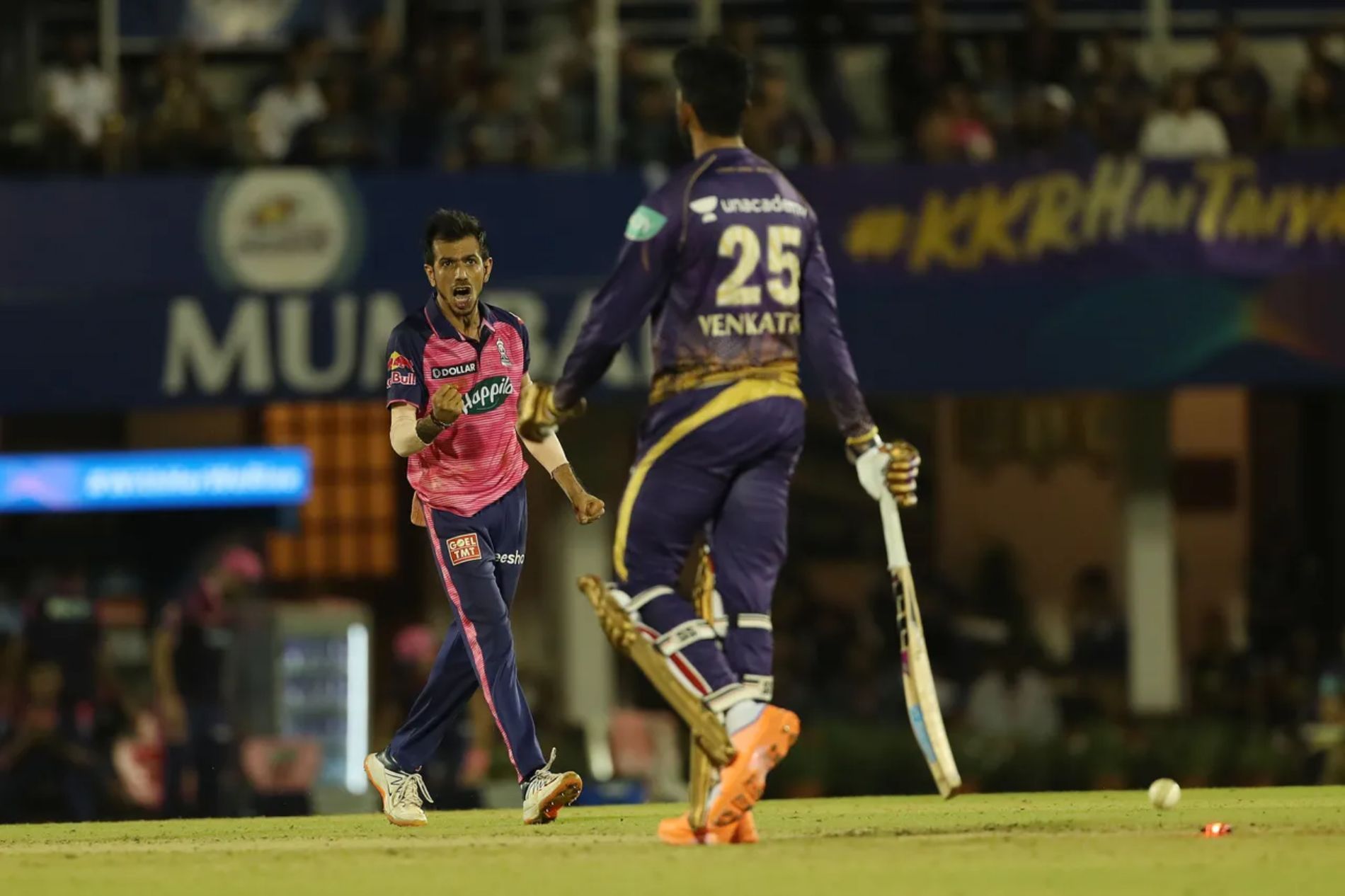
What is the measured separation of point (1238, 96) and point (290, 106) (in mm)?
6889

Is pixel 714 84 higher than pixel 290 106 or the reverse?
higher

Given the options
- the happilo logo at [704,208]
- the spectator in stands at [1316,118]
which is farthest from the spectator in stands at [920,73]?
the happilo logo at [704,208]

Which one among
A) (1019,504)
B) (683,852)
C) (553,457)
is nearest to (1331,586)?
(1019,504)

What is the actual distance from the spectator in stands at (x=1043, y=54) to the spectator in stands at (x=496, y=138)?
3.80 meters

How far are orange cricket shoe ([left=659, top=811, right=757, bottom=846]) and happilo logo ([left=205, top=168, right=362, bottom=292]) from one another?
10468 mm

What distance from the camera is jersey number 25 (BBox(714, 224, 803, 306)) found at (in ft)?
27.8

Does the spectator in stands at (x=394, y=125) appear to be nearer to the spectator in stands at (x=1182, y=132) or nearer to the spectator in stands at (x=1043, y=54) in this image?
the spectator in stands at (x=1043, y=54)

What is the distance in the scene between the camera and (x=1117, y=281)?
18.5 m

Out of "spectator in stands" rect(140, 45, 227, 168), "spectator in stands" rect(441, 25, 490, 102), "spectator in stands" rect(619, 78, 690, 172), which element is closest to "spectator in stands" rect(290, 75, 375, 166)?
"spectator in stands" rect(140, 45, 227, 168)

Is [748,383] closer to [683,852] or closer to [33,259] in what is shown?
[683,852]

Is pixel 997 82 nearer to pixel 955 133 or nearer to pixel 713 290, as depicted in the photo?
pixel 955 133

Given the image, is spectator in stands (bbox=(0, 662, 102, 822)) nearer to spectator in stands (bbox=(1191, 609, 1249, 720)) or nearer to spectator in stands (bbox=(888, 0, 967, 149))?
spectator in stands (bbox=(888, 0, 967, 149))

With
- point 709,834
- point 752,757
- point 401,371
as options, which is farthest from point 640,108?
point 752,757

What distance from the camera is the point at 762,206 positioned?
855 cm
